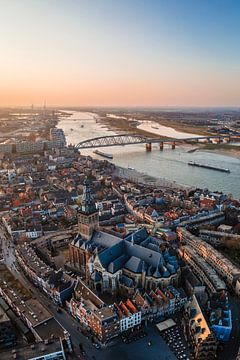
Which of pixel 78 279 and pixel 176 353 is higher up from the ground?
pixel 78 279

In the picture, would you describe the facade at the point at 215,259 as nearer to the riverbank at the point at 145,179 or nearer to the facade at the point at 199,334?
the facade at the point at 199,334

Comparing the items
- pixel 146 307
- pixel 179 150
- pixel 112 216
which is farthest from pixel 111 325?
pixel 179 150

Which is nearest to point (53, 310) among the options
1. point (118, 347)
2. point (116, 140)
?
point (118, 347)

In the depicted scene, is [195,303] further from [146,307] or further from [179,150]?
[179,150]

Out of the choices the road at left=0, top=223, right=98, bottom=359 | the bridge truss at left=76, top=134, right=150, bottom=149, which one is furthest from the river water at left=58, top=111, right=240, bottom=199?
the road at left=0, top=223, right=98, bottom=359

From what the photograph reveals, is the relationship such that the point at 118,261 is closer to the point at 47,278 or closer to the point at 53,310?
the point at 47,278

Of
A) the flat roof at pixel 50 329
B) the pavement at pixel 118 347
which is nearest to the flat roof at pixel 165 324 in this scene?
the pavement at pixel 118 347

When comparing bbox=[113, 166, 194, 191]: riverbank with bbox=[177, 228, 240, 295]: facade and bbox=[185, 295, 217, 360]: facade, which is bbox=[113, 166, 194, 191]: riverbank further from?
bbox=[185, 295, 217, 360]: facade
